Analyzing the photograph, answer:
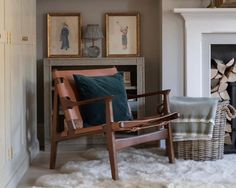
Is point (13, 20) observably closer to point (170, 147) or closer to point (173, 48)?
point (170, 147)

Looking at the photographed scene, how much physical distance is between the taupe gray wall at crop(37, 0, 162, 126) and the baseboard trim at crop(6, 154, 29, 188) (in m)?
1.19

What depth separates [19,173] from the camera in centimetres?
343

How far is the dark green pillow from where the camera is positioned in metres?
3.78

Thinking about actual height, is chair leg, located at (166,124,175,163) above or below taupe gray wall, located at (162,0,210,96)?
below

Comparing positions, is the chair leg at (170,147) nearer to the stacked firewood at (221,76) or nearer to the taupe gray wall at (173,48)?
the taupe gray wall at (173,48)

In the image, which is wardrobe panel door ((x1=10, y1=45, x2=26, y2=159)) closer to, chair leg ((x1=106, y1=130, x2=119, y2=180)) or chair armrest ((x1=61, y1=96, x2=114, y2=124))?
chair armrest ((x1=61, y1=96, x2=114, y2=124))

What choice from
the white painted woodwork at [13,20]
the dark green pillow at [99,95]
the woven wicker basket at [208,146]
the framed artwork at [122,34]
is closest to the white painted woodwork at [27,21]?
the white painted woodwork at [13,20]

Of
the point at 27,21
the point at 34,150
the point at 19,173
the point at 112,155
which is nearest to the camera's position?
the point at 112,155

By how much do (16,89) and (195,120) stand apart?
149cm

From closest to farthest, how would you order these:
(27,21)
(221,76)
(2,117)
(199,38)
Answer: (2,117), (27,21), (199,38), (221,76)

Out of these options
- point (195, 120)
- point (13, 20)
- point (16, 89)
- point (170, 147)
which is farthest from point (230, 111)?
point (13, 20)

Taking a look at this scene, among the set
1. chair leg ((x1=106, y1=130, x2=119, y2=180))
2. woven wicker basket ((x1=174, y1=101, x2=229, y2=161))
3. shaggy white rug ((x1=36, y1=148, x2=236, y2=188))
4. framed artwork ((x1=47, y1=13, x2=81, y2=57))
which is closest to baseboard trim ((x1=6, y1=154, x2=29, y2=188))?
shaggy white rug ((x1=36, y1=148, x2=236, y2=188))

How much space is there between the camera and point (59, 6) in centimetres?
484

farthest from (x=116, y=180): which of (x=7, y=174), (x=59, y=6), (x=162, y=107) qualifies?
(x=59, y=6)
